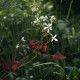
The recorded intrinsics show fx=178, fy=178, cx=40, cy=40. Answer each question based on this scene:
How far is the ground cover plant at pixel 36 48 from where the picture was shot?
137 centimetres

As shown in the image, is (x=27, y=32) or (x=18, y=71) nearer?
(x=18, y=71)

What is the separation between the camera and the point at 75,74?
1.38 m

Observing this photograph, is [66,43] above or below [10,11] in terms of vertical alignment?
below

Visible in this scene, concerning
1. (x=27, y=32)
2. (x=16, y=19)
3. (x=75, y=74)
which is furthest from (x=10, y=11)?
(x=75, y=74)

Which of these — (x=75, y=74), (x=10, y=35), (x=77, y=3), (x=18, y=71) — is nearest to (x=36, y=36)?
(x=10, y=35)

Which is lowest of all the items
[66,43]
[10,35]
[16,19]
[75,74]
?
[75,74]

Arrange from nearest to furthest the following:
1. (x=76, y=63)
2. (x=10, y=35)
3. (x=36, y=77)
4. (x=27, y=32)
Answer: (x=36, y=77) → (x=76, y=63) → (x=10, y=35) → (x=27, y=32)

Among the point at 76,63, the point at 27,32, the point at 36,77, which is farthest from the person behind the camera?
the point at 27,32

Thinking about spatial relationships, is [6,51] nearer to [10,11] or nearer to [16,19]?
[16,19]

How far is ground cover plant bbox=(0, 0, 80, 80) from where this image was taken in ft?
4.49

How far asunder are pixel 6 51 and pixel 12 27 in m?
0.40

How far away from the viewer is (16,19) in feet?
6.09

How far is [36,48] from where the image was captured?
4.73 feet

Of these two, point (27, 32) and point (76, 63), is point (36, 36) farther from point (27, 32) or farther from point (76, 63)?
point (76, 63)
